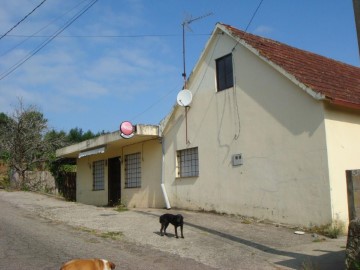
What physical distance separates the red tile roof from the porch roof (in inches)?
177

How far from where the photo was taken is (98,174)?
68.1ft

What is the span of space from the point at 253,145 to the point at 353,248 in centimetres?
→ 625

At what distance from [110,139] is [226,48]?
5.86 m

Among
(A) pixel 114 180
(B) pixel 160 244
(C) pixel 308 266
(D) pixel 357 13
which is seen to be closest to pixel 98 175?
(A) pixel 114 180

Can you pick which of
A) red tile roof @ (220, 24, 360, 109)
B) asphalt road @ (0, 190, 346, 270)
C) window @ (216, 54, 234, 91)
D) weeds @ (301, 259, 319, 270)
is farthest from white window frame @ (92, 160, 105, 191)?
weeds @ (301, 259, 319, 270)

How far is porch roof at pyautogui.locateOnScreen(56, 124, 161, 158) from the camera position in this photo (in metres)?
15.7

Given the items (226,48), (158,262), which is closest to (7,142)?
(226,48)

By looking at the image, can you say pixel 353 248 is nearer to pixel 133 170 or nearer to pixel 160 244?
pixel 160 244

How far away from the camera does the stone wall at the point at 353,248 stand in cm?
639

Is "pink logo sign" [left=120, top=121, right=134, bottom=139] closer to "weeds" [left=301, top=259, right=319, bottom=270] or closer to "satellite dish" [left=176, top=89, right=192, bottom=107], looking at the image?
"satellite dish" [left=176, top=89, right=192, bottom=107]

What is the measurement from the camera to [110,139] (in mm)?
16969

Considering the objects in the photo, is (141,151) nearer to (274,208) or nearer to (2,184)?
(274,208)

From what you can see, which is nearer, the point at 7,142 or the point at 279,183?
the point at 279,183

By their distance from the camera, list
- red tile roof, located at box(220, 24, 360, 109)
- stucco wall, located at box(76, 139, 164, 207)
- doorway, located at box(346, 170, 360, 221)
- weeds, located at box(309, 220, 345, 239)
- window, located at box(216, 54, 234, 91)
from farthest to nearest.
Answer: stucco wall, located at box(76, 139, 164, 207) → window, located at box(216, 54, 234, 91) → red tile roof, located at box(220, 24, 360, 109) → weeds, located at box(309, 220, 345, 239) → doorway, located at box(346, 170, 360, 221)
